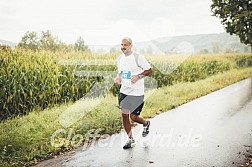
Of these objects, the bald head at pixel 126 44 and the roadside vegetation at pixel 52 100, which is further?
the roadside vegetation at pixel 52 100

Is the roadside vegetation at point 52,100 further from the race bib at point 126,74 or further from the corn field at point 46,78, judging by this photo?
the race bib at point 126,74

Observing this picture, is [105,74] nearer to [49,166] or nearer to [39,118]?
[39,118]

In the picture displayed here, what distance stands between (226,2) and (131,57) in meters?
31.2

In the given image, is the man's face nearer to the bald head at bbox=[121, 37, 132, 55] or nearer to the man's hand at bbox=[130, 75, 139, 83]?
the bald head at bbox=[121, 37, 132, 55]

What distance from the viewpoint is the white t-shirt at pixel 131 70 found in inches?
201

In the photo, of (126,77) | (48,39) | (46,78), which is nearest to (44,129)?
(126,77)

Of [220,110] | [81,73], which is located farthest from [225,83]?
[81,73]

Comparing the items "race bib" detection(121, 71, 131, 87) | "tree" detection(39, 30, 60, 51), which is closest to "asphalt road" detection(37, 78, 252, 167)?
"race bib" detection(121, 71, 131, 87)

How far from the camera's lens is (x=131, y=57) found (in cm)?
514

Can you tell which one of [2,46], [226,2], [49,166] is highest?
[226,2]

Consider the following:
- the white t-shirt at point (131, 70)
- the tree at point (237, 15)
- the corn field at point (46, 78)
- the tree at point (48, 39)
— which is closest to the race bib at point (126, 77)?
the white t-shirt at point (131, 70)

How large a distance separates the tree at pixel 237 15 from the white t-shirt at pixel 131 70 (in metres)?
26.7

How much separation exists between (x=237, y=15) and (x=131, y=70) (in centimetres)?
2794

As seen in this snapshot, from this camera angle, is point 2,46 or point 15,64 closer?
point 15,64
